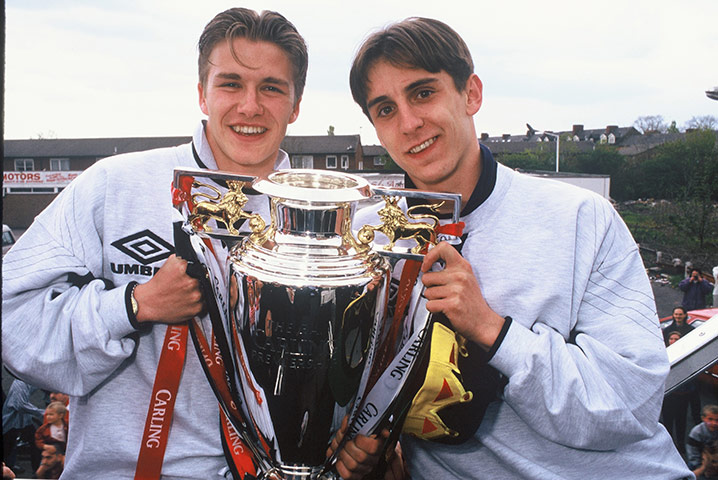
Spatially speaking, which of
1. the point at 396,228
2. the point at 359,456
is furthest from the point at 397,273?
the point at 359,456

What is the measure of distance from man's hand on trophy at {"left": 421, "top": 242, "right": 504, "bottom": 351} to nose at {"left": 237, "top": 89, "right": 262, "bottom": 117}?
1.86ft

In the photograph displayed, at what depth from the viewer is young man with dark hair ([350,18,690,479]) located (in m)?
1.00

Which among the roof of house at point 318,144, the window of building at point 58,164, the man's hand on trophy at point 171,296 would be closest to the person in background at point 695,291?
the roof of house at point 318,144

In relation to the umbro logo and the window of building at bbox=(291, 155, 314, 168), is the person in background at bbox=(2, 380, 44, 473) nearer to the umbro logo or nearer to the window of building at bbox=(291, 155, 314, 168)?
the window of building at bbox=(291, 155, 314, 168)

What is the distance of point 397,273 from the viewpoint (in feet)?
3.72

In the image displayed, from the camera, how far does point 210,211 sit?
872mm

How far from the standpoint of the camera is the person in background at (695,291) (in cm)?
496

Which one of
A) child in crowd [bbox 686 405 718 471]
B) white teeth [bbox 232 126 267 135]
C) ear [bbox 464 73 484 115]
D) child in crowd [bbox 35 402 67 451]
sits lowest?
child in crowd [bbox 686 405 718 471]

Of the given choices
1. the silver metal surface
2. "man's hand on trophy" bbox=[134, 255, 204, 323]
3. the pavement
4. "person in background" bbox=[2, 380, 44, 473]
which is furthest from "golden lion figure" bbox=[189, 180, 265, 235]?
"person in background" bbox=[2, 380, 44, 473]

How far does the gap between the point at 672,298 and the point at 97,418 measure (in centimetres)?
683

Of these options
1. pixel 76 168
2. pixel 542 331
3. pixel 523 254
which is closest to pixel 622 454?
pixel 542 331

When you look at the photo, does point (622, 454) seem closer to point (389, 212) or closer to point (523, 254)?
point (523, 254)

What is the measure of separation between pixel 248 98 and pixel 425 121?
1.32 feet

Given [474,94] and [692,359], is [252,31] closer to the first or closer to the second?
[474,94]
